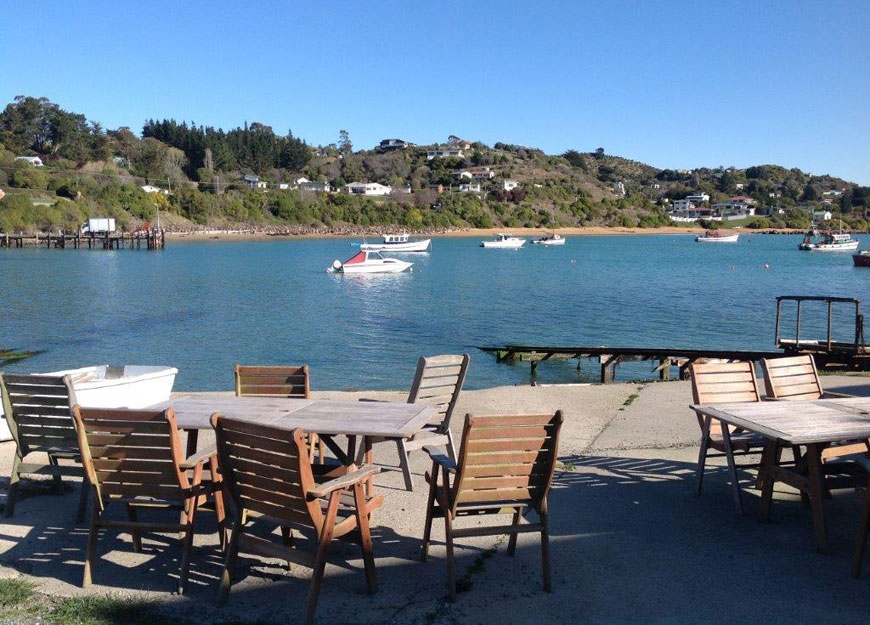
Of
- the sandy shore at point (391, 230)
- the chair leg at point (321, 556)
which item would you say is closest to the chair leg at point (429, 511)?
the chair leg at point (321, 556)

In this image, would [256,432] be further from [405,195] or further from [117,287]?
[405,195]

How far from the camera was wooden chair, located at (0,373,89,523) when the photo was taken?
571 centimetres

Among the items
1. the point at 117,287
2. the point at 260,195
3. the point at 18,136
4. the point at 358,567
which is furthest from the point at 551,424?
the point at 18,136

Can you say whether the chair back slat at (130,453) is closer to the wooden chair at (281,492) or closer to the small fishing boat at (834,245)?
the wooden chair at (281,492)

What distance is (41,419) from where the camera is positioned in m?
5.80

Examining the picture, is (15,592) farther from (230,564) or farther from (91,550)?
(230,564)

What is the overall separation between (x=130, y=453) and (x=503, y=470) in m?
2.29

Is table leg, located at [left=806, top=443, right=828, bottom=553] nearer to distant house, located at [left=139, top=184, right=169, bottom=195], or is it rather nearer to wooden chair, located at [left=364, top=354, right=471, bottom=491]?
wooden chair, located at [left=364, top=354, right=471, bottom=491]

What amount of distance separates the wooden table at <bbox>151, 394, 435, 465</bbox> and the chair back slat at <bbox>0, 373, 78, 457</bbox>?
726 mm

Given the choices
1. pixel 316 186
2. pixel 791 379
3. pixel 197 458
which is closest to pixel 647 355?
pixel 791 379

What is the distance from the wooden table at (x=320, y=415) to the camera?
5.09 meters

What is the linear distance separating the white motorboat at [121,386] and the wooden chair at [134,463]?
118 inches

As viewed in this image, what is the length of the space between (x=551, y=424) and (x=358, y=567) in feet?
5.33

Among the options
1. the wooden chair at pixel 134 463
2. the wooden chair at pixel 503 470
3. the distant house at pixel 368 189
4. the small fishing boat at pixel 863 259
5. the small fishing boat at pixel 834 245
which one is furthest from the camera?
the distant house at pixel 368 189
